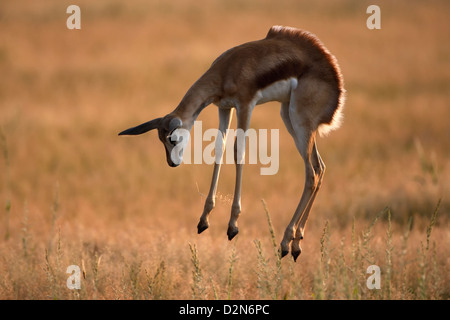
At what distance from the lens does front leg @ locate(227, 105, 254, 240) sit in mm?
4727

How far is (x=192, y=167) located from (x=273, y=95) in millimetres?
14564

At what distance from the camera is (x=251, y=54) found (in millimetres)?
4852

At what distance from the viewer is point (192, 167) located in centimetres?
1945

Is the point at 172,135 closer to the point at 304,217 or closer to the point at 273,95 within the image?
the point at 273,95

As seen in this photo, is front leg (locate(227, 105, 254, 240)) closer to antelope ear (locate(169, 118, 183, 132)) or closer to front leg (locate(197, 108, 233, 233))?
front leg (locate(197, 108, 233, 233))

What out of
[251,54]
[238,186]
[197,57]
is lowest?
[238,186]

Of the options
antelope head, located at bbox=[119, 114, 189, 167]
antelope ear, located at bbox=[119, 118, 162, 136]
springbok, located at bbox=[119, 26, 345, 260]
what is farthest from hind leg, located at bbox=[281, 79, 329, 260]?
antelope ear, located at bbox=[119, 118, 162, 136]

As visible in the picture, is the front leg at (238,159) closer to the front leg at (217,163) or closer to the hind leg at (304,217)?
the front leg at (217,163)

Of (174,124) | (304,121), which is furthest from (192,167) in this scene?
(174,124)

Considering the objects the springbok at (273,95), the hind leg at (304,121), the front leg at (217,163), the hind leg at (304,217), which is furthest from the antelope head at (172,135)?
the hind leg at (304,217)

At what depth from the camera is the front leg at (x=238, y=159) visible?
473 cm
